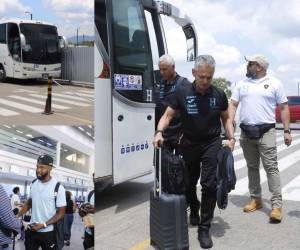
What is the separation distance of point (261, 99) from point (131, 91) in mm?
1391

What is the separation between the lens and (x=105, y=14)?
445 cm

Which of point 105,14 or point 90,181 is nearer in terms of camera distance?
point 90,181

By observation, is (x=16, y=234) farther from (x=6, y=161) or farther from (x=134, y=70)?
(x=134, y=70)

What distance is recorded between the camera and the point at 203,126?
409 cm

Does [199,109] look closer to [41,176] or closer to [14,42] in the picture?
[41,176]

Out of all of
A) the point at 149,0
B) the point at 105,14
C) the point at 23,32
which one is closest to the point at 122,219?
the point at 105,14

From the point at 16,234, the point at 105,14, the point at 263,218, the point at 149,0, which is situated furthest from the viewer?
the point at 149,0

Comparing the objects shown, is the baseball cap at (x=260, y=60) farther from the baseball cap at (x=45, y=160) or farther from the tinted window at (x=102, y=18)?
the baseball cap at (x=45, y=160)

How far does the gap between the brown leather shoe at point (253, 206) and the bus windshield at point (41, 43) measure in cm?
350

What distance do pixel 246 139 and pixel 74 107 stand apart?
3.03 m

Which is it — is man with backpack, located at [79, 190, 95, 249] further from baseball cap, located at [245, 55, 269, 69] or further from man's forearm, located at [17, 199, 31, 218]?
baseball cap, located at [245, 55, 269, 69]

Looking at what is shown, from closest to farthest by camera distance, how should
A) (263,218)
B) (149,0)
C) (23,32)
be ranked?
1. (23,32)
2. (263,218)
3. (149,0)

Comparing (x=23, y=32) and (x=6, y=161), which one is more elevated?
(x=23, y=32)

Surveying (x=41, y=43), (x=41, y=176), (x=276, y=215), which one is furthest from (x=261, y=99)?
(x=41, y=43)
